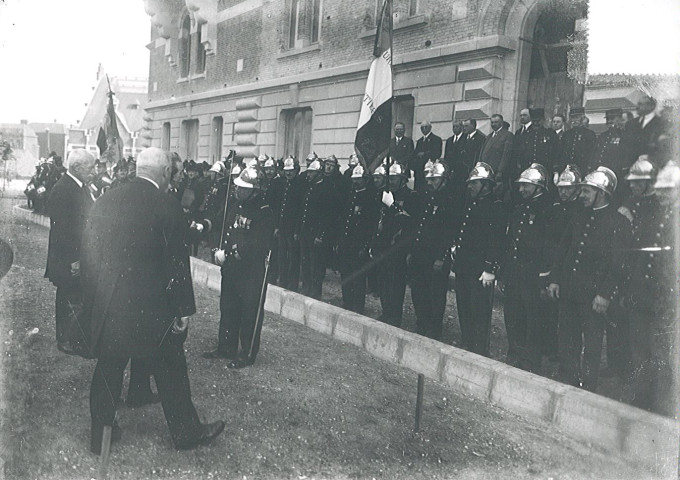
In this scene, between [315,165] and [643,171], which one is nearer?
[643,171]

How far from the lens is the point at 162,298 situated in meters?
4.23

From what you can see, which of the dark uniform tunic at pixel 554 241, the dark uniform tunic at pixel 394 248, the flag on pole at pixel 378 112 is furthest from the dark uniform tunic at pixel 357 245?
the dark uniform tunic at pixel 554 241

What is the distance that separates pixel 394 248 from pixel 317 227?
5.98 feet

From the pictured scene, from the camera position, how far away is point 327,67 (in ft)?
53.4

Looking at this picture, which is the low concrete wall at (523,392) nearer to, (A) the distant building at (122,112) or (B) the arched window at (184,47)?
(B) the arched window at (184,47)

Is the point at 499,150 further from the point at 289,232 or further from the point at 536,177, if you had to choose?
the point at 289,232

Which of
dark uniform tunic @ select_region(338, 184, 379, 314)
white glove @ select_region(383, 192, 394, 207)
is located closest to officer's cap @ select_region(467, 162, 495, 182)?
white glove @ select_region(383, 192, 394, 207)

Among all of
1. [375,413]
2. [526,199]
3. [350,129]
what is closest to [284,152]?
[350,129]

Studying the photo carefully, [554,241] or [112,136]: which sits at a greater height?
[112,136]

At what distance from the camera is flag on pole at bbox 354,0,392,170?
822cm

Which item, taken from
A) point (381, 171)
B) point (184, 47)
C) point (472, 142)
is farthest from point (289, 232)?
point (184, 47)

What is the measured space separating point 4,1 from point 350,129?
1199cm

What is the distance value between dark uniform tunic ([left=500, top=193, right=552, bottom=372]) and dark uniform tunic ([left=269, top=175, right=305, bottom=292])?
14.1ft

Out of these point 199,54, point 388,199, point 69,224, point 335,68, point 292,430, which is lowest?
point 292,430
